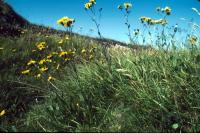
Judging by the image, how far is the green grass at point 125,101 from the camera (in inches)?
122

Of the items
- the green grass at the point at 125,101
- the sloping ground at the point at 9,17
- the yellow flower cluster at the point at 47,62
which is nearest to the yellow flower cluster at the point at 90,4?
the green grass at the point at 125,101

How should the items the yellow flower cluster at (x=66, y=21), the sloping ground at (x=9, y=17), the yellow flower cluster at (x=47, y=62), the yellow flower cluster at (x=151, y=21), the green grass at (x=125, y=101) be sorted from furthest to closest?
the sloping ground at (x=9, y=17), the yellow flower cluster at (x=47, y=62), the yellow flower cluster at (x=151, y=21), the yellow flower cluster at (x=66, y=21), the green grass at (x=125, y=101)

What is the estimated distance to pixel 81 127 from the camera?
3.01 meters

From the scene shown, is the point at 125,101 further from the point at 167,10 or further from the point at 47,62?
the point at 47,62

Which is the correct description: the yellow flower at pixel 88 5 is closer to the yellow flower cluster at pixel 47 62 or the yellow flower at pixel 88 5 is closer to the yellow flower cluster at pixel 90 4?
the yellow flower cluster at pixel 90 4

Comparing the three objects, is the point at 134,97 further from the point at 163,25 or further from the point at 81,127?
the point at 163,25

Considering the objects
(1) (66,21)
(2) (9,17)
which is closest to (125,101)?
(1) (66,21)

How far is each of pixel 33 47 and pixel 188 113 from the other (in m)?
5.65

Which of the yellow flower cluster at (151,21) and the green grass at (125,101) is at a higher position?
the yellow flower cluster at (151,21)

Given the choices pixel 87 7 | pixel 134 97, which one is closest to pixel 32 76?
pixel 87 7

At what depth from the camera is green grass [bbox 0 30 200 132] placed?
3111mm

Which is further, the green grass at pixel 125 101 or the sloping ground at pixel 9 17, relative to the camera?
the sloping ground at pixel 9 17

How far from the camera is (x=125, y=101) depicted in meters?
3.61

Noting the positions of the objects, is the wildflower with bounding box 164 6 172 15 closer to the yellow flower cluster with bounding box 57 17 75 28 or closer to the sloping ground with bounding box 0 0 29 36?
the yellow flower cluster with bounding box 57 17 75 28
